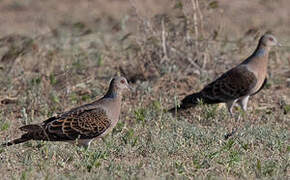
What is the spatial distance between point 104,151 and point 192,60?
14.6 feet

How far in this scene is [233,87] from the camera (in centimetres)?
928

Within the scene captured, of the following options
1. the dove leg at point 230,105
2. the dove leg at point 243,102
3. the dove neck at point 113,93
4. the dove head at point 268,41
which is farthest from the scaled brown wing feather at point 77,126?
the dove head at point 268,41

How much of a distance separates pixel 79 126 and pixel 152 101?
8.62 feet

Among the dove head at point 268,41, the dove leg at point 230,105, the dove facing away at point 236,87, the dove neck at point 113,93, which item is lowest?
the dove leg at point 230,105

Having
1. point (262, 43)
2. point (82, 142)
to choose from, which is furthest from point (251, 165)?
point (262, 43)

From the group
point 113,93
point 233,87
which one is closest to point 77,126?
point 113,93

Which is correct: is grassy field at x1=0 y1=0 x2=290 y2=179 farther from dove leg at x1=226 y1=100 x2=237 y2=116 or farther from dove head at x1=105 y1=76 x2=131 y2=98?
dove head at x1=105 y1=76 x2=131 y2=98

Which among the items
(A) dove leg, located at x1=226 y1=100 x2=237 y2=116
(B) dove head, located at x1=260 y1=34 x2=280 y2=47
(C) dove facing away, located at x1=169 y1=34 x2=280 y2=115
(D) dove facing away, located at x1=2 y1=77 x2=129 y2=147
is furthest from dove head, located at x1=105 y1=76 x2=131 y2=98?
(B) dove head, located at x1=260 y1=34 x2=280 y2=47

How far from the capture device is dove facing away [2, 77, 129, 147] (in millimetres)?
6785

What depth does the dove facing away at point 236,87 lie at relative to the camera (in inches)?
361

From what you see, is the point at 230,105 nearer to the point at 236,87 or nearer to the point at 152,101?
the point at 236,87

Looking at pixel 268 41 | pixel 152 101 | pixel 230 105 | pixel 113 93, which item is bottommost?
pixel 230 105

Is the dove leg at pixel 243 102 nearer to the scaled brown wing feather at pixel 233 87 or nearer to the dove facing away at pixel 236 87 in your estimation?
the dove facing away at pixel 236 87

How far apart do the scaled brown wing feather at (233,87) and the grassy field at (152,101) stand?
0.84ft
